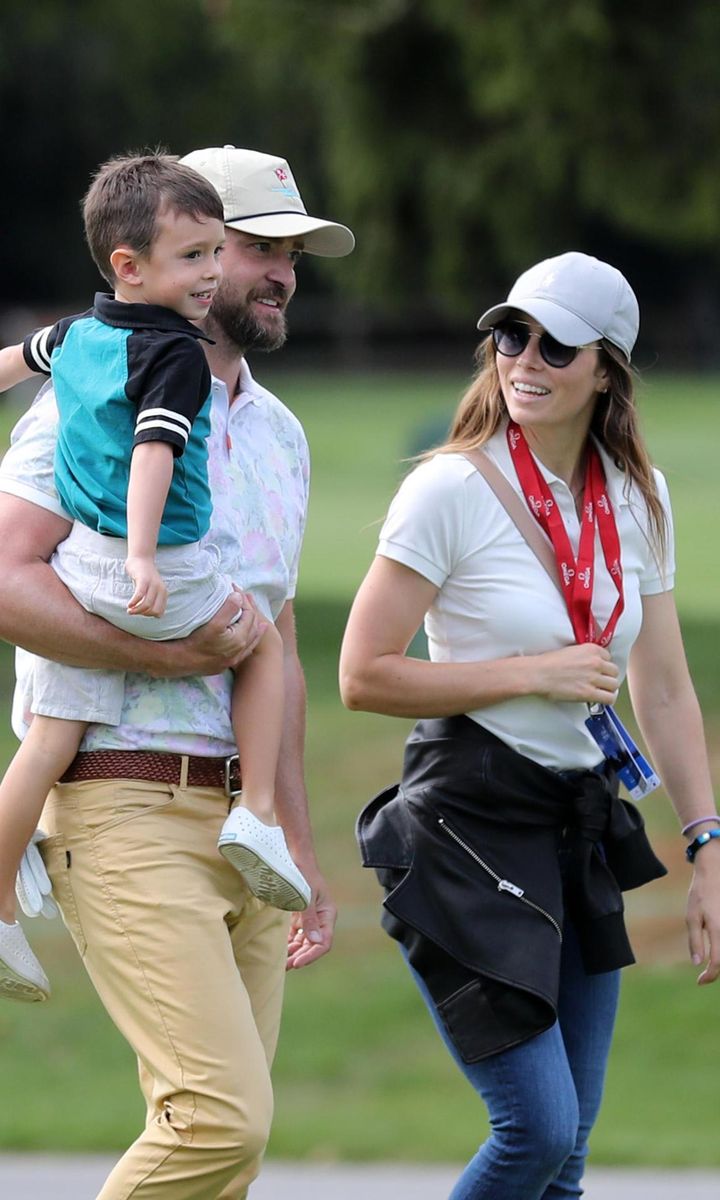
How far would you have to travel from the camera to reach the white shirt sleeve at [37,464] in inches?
132

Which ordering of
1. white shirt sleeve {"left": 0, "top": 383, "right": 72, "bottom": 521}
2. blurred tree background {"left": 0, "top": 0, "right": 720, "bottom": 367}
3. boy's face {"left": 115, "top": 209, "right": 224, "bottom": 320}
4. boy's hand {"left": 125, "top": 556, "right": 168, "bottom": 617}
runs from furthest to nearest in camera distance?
blurred tree background {"left": 0, "top": 0, "right": 720, "bottom": 367} < white shirt sleeve {"left": 0, "top": 383, "right": 72, "bottom": 521} < boy's face {"left": 115, "top": 209, "right": 224, "bottom": 320} < boy's hand {"left": 125, "top": 556, "right": 168, "bottom": 617}

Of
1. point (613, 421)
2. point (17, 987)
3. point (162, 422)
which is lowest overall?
point (17, 987)

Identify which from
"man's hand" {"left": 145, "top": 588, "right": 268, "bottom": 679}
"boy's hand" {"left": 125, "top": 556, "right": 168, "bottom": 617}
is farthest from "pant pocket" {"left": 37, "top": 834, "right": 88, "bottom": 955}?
"boy's hand" {"left": 125, "top": 556, "right": 168, "bottom": 617}

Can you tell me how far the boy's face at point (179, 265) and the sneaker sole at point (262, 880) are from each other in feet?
3.07

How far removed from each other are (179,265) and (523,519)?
0.82 m

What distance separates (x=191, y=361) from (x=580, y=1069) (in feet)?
5.06

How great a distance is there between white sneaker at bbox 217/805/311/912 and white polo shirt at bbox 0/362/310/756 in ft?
0.56

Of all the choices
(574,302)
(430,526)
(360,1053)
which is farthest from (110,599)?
(360,1053)

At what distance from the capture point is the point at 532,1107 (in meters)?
3.43

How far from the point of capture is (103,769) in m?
3.37

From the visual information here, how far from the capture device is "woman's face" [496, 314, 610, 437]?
3.63 meters

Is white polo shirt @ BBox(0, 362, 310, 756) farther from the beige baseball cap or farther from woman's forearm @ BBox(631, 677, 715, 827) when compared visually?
woman's forearm @ BBox(631, 677, 715, 827)

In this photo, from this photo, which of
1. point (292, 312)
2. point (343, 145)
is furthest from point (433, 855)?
point (292, 312)

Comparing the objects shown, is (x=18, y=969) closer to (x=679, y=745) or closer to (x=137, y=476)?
(x=137, y=476)
